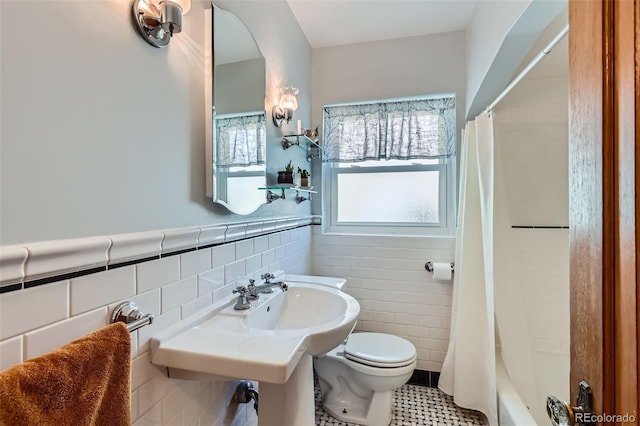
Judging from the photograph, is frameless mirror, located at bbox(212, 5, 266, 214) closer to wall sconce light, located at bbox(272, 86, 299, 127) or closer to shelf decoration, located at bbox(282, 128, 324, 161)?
wall sconce light, located at bbox(272, 86, 299, 127)

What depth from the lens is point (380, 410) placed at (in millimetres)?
1681

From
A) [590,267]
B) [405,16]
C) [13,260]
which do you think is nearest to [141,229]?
[13,260]

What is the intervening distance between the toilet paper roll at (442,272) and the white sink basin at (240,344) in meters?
1.03

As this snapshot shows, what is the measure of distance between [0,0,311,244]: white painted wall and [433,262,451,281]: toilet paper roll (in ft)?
5.36

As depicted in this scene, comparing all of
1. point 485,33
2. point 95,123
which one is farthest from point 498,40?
point 95,123

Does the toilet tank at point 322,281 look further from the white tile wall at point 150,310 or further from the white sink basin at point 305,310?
the white tile wall at point 150,310

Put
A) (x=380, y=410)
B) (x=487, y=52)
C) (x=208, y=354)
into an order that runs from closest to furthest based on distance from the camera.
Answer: (x=208, y=354) → (x=487, y=52) → (x=380, y=410)

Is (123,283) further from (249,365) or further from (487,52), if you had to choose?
(487,52)

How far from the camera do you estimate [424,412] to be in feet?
5.95

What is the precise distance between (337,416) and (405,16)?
8.68 feet

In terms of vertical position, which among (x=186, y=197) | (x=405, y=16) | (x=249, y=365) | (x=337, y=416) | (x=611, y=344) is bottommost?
(x=337, y=416)

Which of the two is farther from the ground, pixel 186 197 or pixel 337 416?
pixel 186 197

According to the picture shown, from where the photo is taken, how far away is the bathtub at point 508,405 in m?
1.37

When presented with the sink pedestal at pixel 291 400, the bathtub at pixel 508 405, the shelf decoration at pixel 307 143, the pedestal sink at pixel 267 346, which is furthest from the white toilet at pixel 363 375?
the shelf decoration at pixel 307 143
